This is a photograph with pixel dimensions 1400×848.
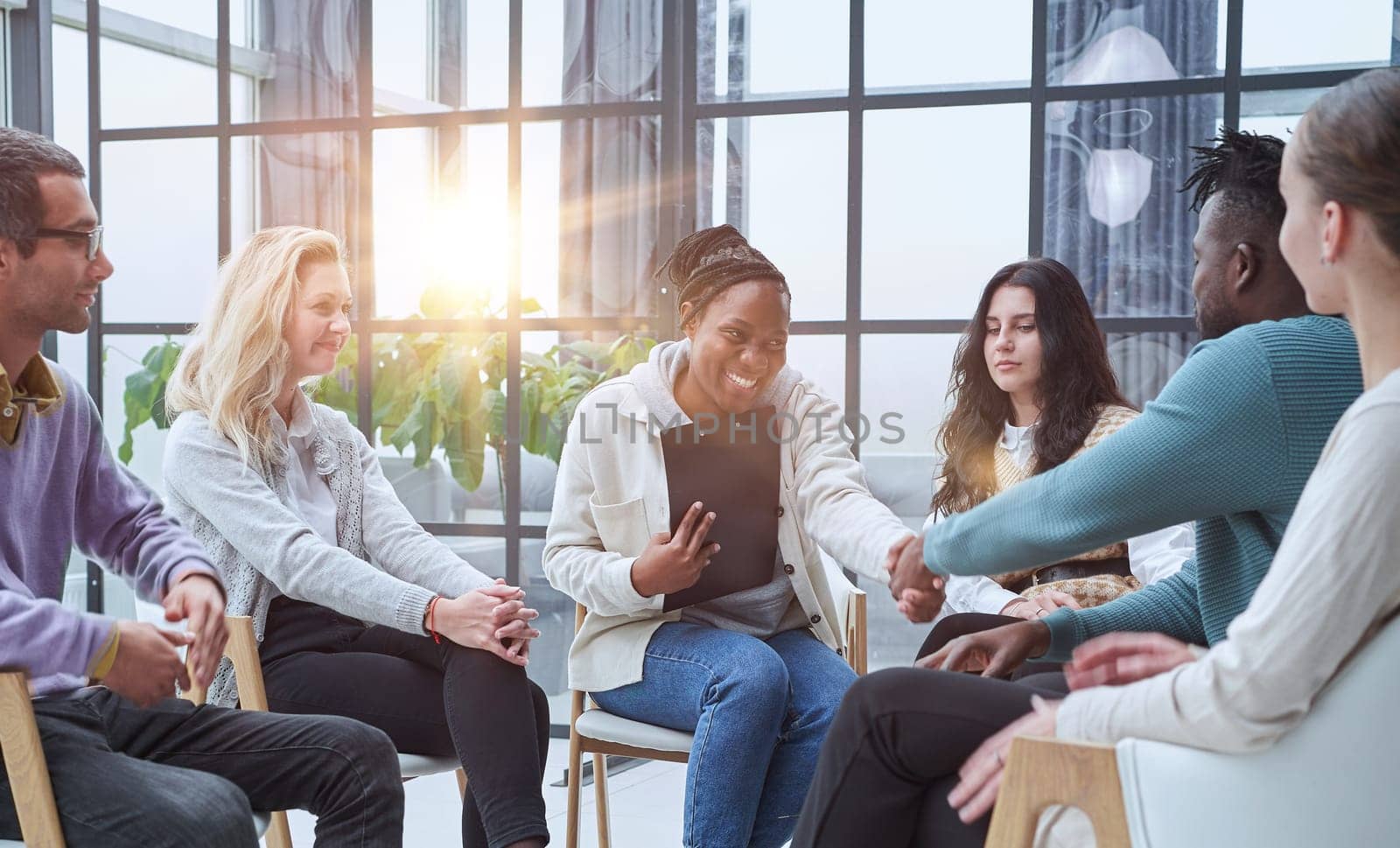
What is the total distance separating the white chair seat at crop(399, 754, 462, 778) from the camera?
6.60 feet

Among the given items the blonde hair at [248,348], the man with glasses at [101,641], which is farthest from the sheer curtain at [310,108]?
the man with glasses at [101,641]

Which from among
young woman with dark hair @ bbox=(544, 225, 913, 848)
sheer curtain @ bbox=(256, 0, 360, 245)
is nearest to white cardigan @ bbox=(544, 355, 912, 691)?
young woman with dark hair @ bbox=(544, 225, 913, 848)

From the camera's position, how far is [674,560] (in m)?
2.01

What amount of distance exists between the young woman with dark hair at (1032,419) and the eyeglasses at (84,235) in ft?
5.01

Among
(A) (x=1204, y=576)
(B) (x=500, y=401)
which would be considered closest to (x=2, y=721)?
(A) (x=1204, y=576)

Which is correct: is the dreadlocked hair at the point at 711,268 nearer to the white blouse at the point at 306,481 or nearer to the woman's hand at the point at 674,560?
the woman's hand at the point at 674,560

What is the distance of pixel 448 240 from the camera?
3547mm

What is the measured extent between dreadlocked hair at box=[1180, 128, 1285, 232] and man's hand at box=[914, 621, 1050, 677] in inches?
24.8

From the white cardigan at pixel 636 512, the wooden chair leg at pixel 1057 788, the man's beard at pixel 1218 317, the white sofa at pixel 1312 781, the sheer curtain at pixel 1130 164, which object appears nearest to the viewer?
the white sofa at pixel 1312 781

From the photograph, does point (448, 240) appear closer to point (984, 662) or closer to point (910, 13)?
point (910, 13)

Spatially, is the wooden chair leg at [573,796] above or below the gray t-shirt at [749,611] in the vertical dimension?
below

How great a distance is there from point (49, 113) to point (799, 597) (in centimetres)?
300

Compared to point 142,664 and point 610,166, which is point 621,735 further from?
point 610,166

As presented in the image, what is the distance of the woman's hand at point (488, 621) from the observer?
2.04m
